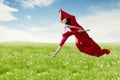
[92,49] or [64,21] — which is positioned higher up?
[64,21]

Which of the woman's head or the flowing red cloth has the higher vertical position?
the woman's head

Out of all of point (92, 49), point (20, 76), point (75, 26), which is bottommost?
point (20, 76)

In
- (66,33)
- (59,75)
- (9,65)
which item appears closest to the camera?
(66,33)

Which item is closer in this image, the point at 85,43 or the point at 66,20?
the point at 66,20

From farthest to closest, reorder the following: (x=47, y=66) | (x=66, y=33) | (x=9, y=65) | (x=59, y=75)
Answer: (x=9, y=65) → (x=47, y=66) → (x=59, y=75) → (x=66, y=33)

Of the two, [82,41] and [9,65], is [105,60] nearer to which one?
[9,65]

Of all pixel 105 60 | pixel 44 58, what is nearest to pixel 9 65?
pixel 44 58

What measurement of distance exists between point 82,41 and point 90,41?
0.11 m

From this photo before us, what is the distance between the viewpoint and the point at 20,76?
658 inches

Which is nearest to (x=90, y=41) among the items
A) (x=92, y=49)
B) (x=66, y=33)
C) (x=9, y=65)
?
(x=92, y=49)

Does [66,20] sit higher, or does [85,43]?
[66,20]

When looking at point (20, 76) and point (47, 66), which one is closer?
point (20, 76)

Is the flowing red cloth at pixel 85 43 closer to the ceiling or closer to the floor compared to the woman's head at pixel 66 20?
closer to the floor

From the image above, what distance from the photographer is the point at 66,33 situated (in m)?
4.00
